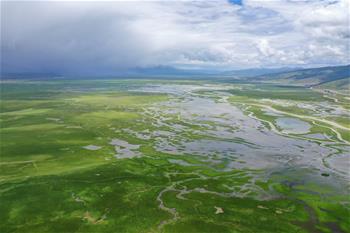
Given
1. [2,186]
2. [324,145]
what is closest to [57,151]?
[2,186]

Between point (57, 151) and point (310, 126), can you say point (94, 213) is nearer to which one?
point (57, 151)

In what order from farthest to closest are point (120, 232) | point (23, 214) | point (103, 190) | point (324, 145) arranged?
1. point (324, 145)
2. point (103, 190)
3. point (23, 214)
4. point (120, 232)

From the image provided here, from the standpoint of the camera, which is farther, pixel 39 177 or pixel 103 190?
pixel 39 177

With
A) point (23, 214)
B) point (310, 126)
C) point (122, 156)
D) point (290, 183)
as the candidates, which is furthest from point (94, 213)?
point (310, 126)

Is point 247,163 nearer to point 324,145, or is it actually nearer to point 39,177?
point 324,145

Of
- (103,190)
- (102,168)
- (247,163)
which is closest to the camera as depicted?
(103,190)

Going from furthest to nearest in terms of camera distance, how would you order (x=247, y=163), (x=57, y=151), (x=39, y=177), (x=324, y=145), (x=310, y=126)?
(x=310, y=126) < (x=324, y=145) < (x=57, y=151) < (x=247, y=163) < (x=39, y=177)

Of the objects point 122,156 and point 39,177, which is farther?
point 122,156

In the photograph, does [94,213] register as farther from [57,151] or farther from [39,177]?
[57,151]

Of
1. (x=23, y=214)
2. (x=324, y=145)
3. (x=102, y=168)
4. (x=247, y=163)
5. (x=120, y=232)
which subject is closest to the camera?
(x=120, y=232)
